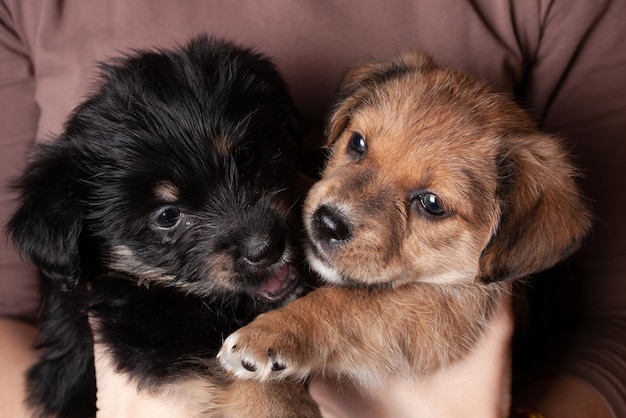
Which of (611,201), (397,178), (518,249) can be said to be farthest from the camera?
(611,201)

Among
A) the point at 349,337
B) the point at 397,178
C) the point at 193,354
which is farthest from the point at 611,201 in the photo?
the point at 193,354

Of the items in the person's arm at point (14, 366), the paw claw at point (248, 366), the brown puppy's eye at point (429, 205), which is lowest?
the person's arm at point (14, 366)

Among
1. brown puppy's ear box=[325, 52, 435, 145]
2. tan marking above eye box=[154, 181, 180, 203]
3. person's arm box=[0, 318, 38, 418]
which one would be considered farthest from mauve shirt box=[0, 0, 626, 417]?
tan marking above eye box=[154, 181, 180, 203]

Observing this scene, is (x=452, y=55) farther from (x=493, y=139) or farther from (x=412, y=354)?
(x=412, y=354)

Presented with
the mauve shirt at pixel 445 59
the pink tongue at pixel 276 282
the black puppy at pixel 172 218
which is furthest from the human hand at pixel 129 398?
the mauve shirt at pixel 445 59

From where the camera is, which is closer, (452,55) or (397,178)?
(397,178)

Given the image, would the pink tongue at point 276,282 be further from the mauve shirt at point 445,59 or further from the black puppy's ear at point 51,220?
the mauve shirt at point 445,59

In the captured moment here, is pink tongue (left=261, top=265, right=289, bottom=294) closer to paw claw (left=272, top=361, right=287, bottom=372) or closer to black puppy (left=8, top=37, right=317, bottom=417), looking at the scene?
black puppy (left=8, top=37, right=317, bottom=417)
